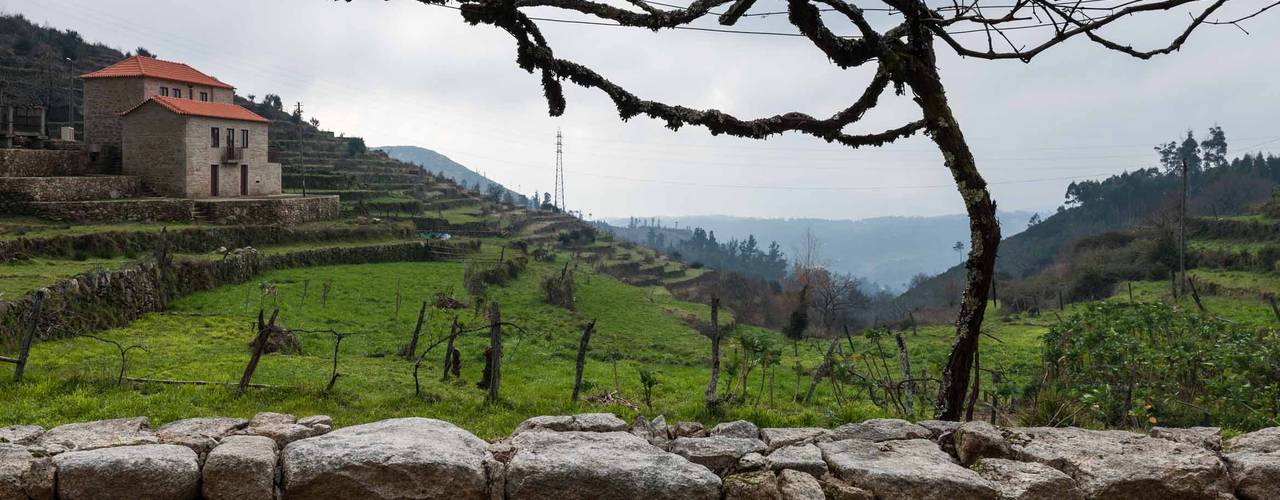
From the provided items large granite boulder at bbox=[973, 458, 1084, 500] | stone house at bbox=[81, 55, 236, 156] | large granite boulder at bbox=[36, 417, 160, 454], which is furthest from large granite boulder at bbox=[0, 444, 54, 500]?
stone house at bbox=[81, 55, 236, 156]

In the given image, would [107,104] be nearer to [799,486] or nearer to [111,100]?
[111,100]

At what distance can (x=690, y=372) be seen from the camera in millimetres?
24484

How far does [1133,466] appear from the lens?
5715 mm

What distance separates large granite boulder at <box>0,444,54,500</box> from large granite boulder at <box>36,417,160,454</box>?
254 millimetres

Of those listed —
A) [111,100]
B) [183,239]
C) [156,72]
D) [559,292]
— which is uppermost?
[156,72]

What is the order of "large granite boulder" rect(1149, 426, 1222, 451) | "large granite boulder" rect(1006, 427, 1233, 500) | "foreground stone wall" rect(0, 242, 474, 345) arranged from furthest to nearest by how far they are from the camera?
"foreground stone wall" rect(0, 242, 474, 345) → "large granite boulder" rect(1149, 426, 1222, 451) → "large granite boulder" rect(1006, 427, 1233, 500)

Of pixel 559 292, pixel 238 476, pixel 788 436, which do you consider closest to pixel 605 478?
pixel 788 436

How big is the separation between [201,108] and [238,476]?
48065 millimetres

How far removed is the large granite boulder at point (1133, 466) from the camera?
18.4 feet

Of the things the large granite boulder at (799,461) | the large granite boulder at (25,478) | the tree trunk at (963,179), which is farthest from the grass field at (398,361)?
the large granite boulder at (25,478)

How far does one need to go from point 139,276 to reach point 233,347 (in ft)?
29.9

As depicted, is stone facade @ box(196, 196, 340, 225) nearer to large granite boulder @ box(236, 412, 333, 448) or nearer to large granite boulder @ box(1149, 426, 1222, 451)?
large granite boulder @ box(236, 412, 333, 448)

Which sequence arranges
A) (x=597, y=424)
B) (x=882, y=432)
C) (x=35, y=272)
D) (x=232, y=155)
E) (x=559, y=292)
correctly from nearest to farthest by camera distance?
(x=882, y=432) → (x=597, y=424) → (x=35, y=272) → (x=559, y=292) → (x=232, y=155)

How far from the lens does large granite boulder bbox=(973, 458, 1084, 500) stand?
5.48 meters
